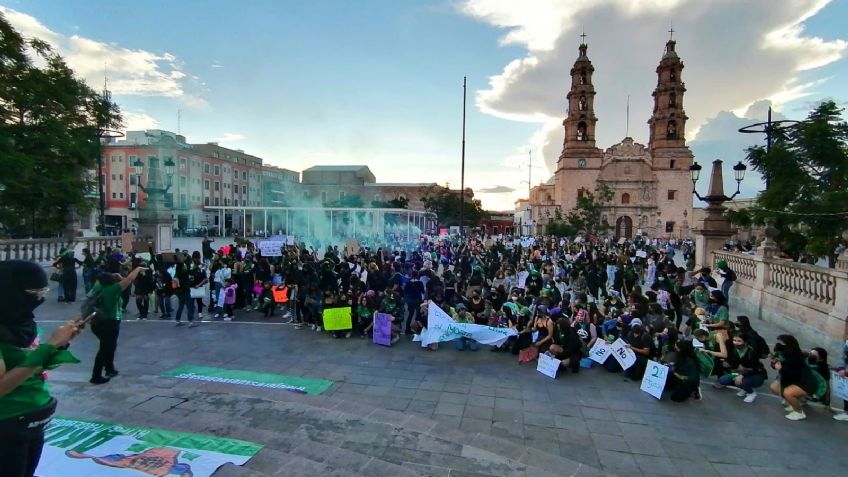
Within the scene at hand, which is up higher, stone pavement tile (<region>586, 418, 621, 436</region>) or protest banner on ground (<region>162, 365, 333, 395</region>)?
protest banner on ground (<region>162, 365, 333, 395</region>)

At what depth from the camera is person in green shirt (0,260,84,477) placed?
2.63 meters

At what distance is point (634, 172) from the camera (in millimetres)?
76438

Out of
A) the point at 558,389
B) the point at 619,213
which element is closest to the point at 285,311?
the point at 558,389

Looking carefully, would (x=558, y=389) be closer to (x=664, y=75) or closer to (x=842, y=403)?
(x=842, y=403)

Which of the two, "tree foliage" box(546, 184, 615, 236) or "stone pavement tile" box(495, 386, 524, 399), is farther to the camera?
"tree foliage" box(546, 184, 615, 236)

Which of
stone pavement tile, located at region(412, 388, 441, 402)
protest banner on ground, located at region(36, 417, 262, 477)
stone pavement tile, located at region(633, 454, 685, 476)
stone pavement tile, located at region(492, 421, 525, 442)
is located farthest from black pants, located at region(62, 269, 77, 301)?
stone pavement tile, located at region(633, 454, 685, 476)

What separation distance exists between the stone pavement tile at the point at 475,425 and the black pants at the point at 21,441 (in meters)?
4.42

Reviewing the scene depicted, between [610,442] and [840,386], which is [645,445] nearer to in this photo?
[610,442]

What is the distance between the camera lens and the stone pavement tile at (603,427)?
5.86 m

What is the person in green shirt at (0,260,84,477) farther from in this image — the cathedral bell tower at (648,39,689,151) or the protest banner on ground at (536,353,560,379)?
the cathedral bell tower at (648,39,689,151)

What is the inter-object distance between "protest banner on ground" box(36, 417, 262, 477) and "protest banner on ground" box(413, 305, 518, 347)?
5.19 m

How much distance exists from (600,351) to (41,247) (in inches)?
849

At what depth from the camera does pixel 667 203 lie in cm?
7606

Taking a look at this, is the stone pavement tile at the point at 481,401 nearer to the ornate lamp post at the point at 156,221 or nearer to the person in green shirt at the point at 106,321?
the person in green shirt at the point at 106,321
